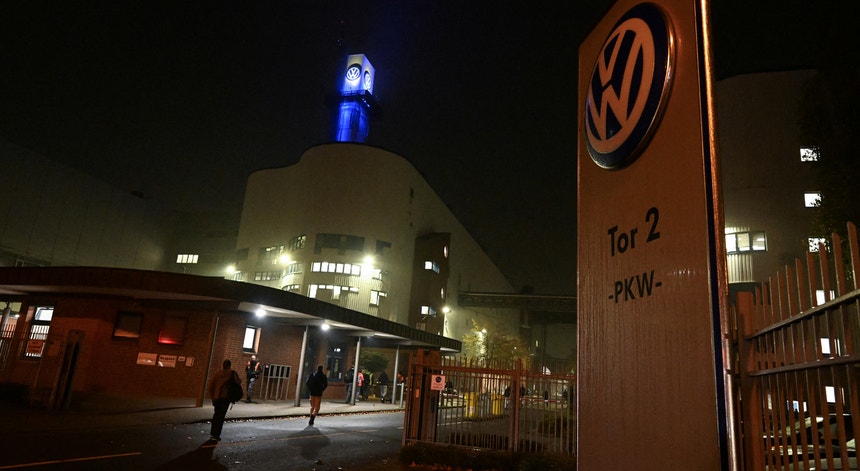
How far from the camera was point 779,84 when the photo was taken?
95.7ft

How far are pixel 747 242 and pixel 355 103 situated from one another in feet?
198

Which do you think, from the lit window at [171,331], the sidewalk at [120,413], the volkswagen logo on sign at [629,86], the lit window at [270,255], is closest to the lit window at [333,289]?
the lit window at [270,255]

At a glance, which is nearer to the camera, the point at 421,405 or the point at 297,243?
the point at 421,405

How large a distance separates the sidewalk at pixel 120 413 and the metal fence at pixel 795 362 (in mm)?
14942

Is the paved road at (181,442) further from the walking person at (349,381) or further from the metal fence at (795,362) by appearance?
the walking person at (349,381)

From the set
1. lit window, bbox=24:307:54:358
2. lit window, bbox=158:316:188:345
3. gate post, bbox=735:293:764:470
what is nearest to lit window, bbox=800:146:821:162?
gate post, bbox=735:293:764:470

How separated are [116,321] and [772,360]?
25.2m

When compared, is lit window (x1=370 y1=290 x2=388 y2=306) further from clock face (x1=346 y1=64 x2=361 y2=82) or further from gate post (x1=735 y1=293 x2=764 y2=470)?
gate post (x1=735 y1=293 x2=764 y2=470)

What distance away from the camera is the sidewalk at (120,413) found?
552 inches

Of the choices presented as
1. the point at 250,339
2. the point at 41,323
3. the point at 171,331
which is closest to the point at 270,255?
the point at 250,339

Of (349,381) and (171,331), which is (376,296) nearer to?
(349,381)

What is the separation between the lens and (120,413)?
17.0 metres

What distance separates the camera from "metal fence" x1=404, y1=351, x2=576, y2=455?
11.7 meters

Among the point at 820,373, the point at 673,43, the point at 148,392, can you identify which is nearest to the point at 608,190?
the point at 673,43
